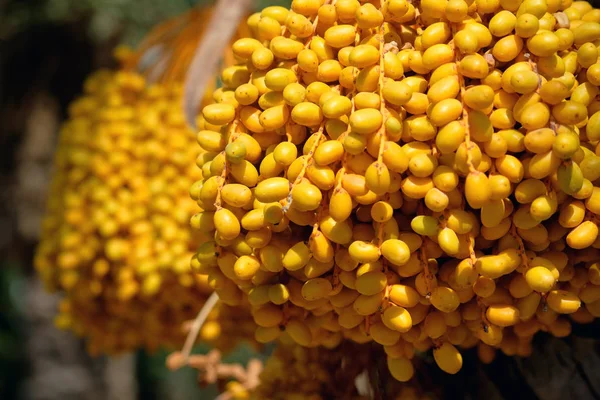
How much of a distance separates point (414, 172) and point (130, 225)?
0.73 metres

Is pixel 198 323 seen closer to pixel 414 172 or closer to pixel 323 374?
pixel 323 374

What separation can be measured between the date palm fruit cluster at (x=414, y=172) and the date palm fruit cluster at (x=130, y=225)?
0.50 meters

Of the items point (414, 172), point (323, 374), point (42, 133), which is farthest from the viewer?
point (42, 133)

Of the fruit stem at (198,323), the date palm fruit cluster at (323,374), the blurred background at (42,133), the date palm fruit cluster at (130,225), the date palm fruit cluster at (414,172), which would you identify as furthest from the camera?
the blurred background at (42,133)

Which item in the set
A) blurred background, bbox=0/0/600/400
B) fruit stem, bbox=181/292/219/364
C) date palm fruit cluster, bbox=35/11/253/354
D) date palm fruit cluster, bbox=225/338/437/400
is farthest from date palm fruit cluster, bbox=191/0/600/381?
blurred background, bbox=0/0/600/400

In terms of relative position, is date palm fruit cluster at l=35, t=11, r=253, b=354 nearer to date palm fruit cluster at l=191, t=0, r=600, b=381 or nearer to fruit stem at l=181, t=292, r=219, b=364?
fruit stem at l=181, t=292, r=219, b=364

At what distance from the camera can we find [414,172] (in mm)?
586

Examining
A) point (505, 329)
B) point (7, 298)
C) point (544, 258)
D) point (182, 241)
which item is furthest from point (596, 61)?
point (7, 298)

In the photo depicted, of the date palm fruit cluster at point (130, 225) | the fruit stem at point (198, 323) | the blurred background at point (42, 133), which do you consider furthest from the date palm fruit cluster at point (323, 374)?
the blurred background at point (42, 133)

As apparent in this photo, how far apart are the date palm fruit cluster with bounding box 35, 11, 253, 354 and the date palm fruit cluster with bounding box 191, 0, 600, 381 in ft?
1.65

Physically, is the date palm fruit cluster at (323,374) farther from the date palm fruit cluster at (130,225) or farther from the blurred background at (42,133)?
the blurred background at (42,133)

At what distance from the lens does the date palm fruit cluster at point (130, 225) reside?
46.1 inches

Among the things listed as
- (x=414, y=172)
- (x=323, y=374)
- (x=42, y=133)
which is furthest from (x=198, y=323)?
(x=42, y=133)

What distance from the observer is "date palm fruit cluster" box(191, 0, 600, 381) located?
0.58m
